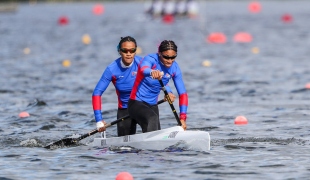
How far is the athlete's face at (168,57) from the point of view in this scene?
12.5m

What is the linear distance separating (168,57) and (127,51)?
803 mm

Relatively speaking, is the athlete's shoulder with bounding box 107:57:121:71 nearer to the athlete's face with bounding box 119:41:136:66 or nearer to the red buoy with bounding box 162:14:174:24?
the athlete's face with bounding box 119:41:136:66

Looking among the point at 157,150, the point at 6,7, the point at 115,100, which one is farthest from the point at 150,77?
the point at 6,7

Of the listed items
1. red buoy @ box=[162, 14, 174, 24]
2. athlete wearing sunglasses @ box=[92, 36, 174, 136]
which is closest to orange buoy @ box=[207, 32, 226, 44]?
red buoy @ box=[162, 14, 174, 24]

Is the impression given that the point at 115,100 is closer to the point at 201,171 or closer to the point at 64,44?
the point at 201,171

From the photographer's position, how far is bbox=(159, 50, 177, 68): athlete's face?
40.9 feet

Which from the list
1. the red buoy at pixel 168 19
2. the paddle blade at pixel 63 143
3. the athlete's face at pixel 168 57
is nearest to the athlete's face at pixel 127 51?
the athlete's face at pixel 168 57

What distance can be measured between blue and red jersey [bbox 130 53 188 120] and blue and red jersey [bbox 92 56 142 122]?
0.31 m

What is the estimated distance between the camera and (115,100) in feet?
70.4

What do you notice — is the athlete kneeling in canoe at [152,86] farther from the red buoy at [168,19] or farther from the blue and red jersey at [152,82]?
the red buoy at [168,19]

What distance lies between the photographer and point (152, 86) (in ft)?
42.5

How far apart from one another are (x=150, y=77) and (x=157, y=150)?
4.19ft

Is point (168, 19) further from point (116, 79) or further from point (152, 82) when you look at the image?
point (152, 82)

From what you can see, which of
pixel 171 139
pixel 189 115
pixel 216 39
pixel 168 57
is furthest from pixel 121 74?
pixel 216 39
